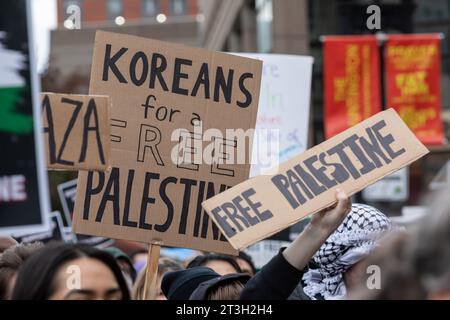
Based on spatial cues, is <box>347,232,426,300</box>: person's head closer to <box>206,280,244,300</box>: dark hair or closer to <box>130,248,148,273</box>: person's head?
<box>206,280,244,300</box>: dark hair

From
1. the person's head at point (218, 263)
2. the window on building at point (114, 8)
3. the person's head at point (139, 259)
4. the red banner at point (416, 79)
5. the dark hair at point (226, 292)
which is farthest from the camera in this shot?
the window on building at point (114, 8)

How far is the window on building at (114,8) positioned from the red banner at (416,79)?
60084 mm

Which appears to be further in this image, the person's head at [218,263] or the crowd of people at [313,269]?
the person's head at [218,263]

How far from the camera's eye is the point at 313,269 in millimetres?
3270

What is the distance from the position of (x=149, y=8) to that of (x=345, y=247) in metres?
70.6

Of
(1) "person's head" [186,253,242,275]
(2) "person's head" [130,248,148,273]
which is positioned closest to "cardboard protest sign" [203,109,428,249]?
(1) "person's head" [186,253,242,275]

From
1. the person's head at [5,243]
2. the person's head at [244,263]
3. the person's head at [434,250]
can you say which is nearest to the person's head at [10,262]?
the person's head at [5,243]

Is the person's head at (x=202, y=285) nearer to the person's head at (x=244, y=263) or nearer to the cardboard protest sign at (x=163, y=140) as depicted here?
the cardboard protest sign at (x=163, y=140)

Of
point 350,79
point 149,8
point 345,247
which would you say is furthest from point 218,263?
point 149,8

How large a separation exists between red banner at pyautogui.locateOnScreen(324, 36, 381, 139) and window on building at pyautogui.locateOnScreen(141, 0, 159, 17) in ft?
194

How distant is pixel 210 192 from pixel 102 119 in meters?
0.55

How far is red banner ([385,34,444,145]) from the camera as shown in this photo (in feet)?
44.5

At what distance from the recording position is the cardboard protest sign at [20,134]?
2.66 meters

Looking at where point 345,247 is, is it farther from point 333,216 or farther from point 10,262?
point 10,262
